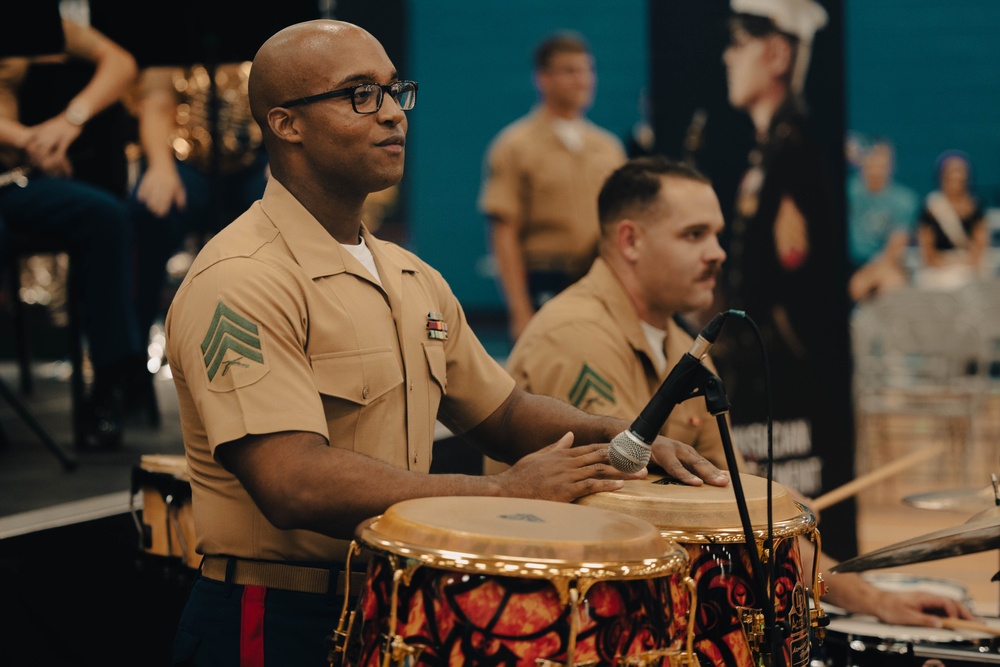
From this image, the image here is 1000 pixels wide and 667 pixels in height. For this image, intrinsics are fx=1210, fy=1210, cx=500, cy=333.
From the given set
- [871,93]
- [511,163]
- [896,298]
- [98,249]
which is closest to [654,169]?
[98,249]

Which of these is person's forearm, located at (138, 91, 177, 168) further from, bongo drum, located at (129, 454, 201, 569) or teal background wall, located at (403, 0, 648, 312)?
teal background wall, located at (403, 0, 648, 312)

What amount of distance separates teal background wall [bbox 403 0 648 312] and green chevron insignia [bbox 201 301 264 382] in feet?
27.4

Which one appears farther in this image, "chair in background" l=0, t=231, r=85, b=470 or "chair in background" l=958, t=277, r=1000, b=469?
"chair in background" l=958, t=277, r=1000, b=469

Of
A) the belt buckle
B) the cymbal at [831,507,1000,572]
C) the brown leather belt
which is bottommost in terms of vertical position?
the brown leather belt

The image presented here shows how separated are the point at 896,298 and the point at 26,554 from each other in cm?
572

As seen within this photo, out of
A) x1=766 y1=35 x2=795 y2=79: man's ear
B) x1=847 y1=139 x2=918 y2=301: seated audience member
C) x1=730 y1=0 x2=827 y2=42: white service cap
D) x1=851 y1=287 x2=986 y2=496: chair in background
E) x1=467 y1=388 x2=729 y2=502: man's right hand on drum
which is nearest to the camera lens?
x1=467 y1=388 x2=729 y2=502: man's right hand on drum

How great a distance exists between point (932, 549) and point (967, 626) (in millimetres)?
874

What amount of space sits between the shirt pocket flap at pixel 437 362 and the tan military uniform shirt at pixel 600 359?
527 mm

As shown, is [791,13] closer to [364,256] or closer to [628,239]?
[628,239]

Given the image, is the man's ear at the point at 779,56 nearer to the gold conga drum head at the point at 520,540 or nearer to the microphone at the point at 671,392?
the microphone at the point at 671,392

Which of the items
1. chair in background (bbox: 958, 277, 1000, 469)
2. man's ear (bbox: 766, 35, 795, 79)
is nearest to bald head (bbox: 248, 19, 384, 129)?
man's ear (bbox: 766, 35, 795, 79)

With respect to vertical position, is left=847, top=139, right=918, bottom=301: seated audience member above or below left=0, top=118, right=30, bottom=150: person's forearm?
below

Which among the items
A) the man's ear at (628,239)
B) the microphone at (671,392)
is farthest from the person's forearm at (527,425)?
the man's ear at (628,239)

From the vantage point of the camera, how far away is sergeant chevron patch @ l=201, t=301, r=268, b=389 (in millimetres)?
1823
